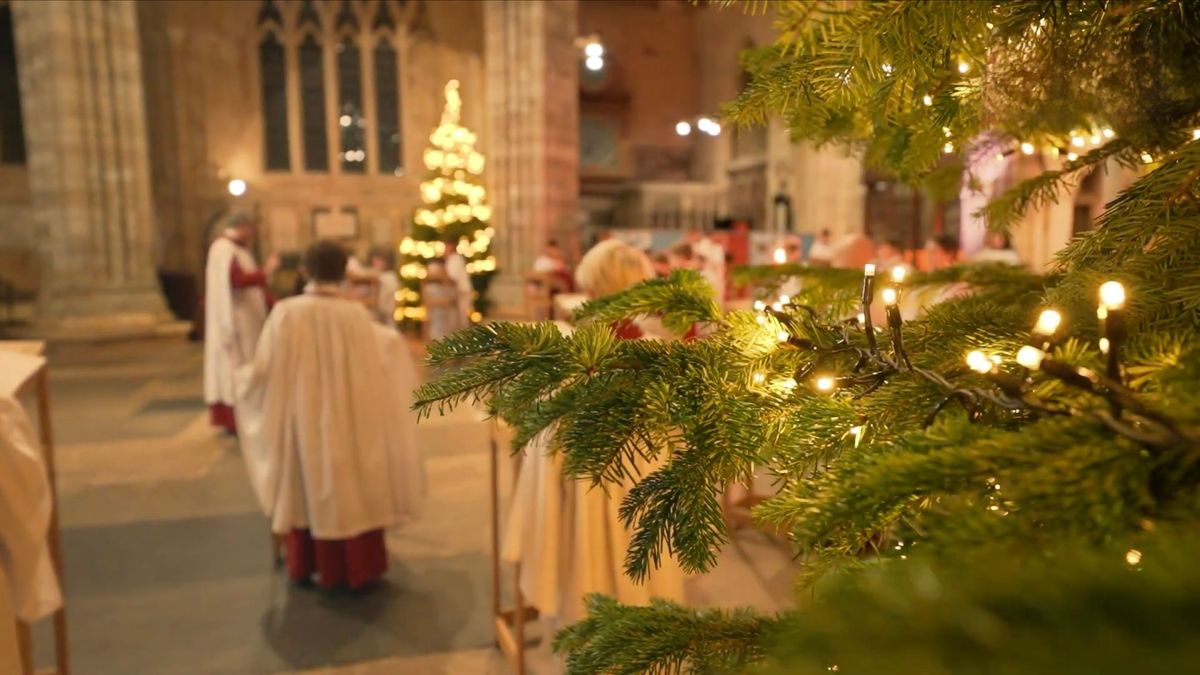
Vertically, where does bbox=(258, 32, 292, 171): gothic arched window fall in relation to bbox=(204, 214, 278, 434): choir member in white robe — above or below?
above

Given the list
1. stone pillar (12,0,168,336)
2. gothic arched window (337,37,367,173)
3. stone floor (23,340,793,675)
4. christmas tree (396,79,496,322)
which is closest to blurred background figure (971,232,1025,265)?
stone floor (23,340,793,675)

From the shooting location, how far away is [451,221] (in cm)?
1116

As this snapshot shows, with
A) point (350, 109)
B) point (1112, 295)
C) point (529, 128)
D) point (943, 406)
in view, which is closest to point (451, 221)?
point (529, 128)

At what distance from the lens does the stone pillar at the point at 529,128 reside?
11.1 metres

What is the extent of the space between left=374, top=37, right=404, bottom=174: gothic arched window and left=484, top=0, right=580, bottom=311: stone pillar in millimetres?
3364

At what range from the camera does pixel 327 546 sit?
11.3ft

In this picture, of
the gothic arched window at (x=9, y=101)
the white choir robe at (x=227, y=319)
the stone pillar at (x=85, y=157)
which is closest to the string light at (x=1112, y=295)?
the white choir robe at (x=227, y=319)

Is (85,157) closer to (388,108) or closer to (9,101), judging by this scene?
(9,101)

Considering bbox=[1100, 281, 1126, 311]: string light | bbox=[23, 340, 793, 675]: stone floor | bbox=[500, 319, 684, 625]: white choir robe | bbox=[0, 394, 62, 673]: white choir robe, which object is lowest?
bbox=[23, 340, 793, 675]: stone floor

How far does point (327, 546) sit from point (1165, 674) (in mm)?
3507

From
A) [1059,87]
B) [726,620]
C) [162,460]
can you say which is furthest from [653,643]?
[162,460]

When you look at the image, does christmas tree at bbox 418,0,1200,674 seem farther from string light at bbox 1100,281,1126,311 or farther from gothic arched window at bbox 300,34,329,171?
gothic arched window at bbox 300,34,329,171

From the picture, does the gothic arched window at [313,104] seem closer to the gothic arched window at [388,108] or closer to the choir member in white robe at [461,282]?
the gothic arched window at [388,108]

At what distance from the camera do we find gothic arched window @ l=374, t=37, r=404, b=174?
14.0 metres
